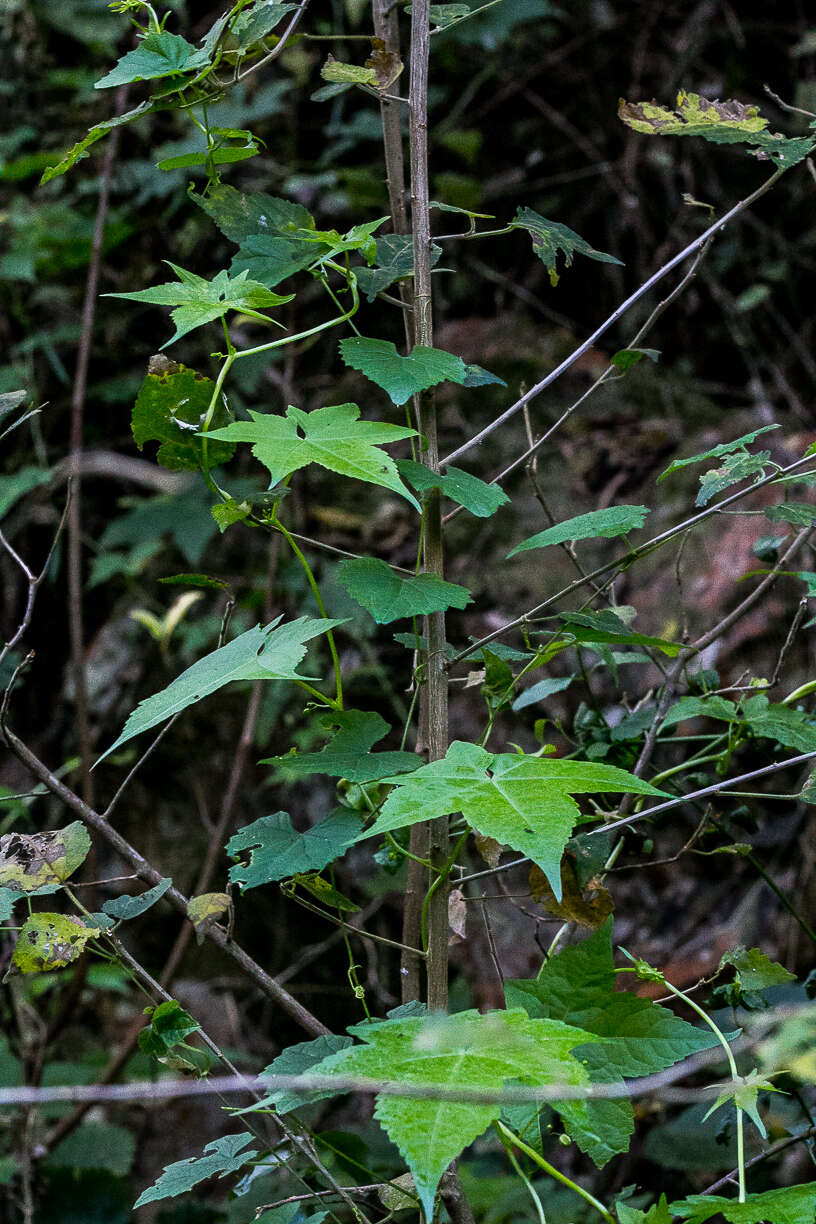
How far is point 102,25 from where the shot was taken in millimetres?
3000

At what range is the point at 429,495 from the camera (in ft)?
2.89

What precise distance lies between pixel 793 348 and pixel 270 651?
2.33 m

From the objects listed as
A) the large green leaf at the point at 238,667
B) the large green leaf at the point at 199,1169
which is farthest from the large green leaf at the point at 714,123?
the large green leaf at the point at 199,1169

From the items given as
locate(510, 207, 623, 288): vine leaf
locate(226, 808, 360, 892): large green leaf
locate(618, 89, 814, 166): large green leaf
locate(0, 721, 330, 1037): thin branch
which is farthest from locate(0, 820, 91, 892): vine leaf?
locate(618, 89, 814, 166): large green leaf

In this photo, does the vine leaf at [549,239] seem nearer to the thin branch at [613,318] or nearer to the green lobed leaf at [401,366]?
the thin branch at [613,318]

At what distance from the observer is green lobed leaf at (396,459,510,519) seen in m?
0.84

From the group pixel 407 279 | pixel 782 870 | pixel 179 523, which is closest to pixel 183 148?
pixel 179 523

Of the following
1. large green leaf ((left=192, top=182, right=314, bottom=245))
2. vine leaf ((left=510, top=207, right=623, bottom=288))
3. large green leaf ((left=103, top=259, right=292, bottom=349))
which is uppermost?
large green leaf ((left=192, top=182, right=314, bottom=245))

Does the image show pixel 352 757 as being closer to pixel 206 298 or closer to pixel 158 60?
pixel 206 298

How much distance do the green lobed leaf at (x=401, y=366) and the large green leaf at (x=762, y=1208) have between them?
2.04ft

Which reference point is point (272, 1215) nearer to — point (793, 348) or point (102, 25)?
point (793, 348)

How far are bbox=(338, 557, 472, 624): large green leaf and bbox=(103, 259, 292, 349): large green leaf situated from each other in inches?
8.7

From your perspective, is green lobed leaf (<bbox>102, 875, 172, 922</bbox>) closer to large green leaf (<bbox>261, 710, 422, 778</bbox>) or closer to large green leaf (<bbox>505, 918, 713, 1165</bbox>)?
large green leaf (<bbox>261, 710, 422, 778</bbox>)

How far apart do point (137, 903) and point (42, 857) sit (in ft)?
0.32
